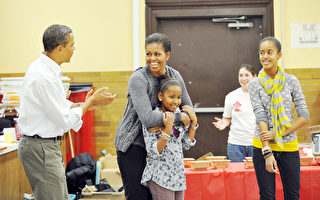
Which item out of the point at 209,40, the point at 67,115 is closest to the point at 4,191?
the point at 67,115

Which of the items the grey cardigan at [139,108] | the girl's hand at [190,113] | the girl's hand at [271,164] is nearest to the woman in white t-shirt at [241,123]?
the girl's hand at [271,164]

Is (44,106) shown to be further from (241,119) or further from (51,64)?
(241,119)

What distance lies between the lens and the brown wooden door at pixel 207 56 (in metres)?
5.05

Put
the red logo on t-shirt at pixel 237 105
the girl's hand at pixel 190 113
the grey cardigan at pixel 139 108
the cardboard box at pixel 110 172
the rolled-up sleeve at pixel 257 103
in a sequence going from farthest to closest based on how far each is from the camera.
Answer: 1. the cardboard box at pixel 110 172
2. the red logo on t-shirt at pixel 237 105
3. the rolled-up sleeve at pixel 257 103
4. the girl's hand at pixel 190 113
5. the grey cardigan at pixel 139 108

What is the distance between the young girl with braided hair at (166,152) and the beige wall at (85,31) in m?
2.88

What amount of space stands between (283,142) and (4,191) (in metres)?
2.20

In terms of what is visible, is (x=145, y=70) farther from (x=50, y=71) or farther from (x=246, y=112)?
(x=246, y=112)

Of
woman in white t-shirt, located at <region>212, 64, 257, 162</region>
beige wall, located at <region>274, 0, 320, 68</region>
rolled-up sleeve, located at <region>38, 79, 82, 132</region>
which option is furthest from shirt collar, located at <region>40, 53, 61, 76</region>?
beige wall, located at <region>274, 0, 320, 68</region>

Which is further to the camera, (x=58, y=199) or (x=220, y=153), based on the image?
(x=220, y=153)

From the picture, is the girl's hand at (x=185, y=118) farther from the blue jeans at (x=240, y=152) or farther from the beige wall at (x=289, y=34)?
the beige wall at (x=289, y=34)

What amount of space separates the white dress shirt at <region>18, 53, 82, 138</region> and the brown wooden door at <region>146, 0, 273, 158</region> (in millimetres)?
3074

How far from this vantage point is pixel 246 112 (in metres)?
4.02

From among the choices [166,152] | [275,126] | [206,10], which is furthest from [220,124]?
[166,152]

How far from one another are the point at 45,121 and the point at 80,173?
1980 mm
